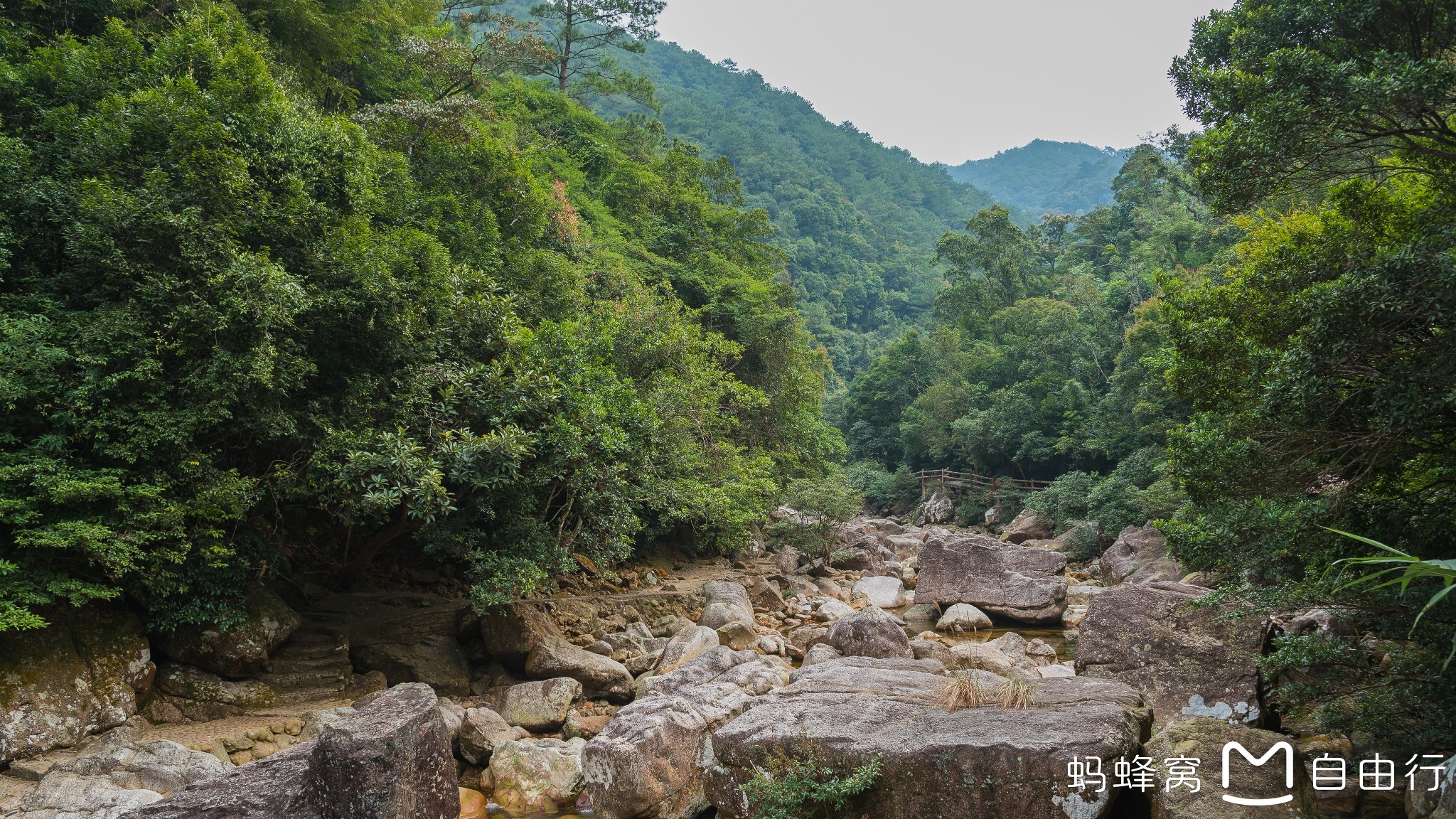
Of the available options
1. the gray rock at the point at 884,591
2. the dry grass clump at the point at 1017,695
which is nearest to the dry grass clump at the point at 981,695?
the dry grass clump at the point at 1017,695

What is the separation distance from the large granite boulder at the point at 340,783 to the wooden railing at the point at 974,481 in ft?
93.5

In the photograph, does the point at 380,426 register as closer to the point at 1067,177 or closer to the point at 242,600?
the point at 242,600

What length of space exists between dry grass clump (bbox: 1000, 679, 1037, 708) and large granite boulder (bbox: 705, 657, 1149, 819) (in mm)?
70

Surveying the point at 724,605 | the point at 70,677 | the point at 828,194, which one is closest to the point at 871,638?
the point at 724,605

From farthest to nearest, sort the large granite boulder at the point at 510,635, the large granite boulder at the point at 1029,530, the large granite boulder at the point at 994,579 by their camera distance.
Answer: the large granite boulder at the point at 1029,530 → the large granite boulder at the point at 994,579 → the large granite boulder at the point at 510,635

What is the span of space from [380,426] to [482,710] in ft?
12.8

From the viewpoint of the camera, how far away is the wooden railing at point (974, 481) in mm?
33406

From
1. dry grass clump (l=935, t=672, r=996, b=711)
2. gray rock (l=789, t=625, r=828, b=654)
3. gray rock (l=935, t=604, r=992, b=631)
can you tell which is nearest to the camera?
dry grass clump (l=935, t=672, r=996, b=711)

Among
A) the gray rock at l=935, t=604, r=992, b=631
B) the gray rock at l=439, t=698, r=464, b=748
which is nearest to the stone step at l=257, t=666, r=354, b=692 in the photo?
the gray rock at l=439, t=698, r=464, b=748

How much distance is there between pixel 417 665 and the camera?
11.1 meters

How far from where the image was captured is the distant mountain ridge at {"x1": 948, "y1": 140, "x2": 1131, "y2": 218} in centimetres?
13562

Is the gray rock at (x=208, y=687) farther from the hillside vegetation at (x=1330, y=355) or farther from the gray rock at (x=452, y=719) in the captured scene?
the hillside vegetation at (x=1330, y=355)

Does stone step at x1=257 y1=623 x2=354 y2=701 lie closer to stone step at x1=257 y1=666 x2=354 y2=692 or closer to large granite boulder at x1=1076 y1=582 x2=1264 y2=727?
stone step at x1=257 y1=666 x2=354 y2=692

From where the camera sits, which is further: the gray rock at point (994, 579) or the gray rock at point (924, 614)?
the gray rock at point (924, 614)
